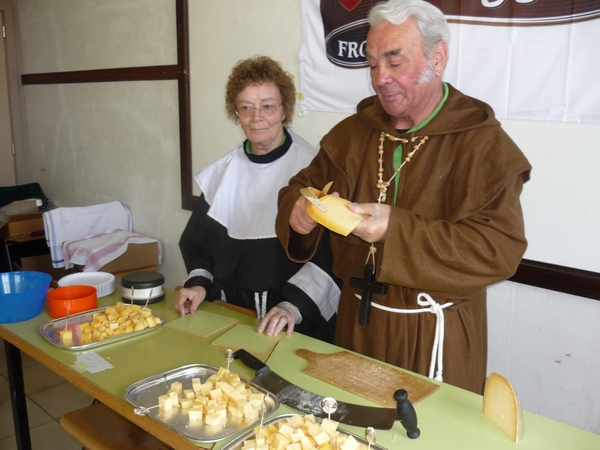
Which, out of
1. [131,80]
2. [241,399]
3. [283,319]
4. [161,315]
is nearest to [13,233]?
[131,80]

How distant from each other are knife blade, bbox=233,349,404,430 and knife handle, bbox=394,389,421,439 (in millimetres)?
59

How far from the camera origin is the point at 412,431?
142cm

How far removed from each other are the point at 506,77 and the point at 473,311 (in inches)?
43.0

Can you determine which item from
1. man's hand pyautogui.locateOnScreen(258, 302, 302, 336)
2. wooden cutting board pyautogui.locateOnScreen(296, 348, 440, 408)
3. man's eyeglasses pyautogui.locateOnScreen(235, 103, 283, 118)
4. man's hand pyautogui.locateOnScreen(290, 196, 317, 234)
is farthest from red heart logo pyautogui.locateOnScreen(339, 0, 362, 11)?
wooden cutting board pyautogui.locateOnScreen(296, 348, 440, 408)

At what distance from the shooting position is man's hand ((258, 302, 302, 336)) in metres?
2.12

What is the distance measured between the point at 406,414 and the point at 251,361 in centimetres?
59

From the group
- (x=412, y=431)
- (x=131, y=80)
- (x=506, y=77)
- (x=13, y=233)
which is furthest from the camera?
(x=13, y=233)

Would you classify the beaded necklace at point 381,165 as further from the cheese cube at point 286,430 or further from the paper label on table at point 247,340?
the cheese cube at point 286,430

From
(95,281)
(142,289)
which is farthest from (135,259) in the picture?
(142,289)

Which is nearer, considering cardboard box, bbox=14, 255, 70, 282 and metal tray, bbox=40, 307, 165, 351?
metal tray, bbox=40, 307, 165, 351

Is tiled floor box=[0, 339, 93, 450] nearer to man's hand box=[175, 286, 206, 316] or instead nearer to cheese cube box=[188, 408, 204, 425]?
man's hand box=[175, 286, 206, 316]

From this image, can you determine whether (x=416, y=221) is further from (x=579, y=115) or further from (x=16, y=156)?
(x=16, y=156)

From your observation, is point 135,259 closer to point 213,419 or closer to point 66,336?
point 66,336

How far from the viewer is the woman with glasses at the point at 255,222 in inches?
95.3
